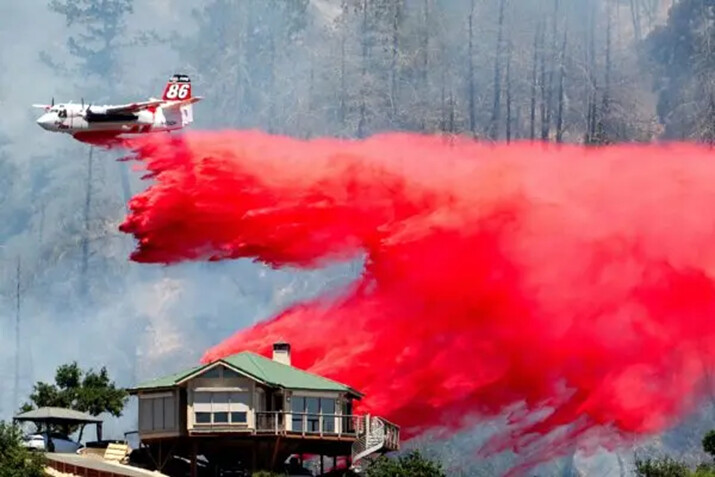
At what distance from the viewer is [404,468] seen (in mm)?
115000

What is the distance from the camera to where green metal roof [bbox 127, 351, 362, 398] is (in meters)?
114

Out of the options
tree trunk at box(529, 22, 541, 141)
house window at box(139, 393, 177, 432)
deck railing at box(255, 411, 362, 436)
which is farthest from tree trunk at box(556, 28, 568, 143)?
house window at box(139, 393, 177, 432)

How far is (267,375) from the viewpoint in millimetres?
115250

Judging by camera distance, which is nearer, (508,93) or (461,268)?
(461,268)

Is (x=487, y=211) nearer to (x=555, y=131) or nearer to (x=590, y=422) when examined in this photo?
(x=590, y=422)

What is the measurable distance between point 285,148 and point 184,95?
1196cm

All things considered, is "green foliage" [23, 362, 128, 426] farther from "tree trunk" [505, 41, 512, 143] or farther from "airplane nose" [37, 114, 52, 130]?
"tree trunk" [505, 41, 512, 143]

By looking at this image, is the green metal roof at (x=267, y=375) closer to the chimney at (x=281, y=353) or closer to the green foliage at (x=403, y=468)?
the chimney at (x=281, y=353)

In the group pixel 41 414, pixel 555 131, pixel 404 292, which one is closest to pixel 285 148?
pixel 404 292

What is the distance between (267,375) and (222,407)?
108 inches

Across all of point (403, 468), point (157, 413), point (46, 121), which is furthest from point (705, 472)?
point (46, 121)

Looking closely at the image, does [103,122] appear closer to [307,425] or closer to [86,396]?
[86,396]

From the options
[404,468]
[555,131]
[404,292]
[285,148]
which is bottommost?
[404,468]

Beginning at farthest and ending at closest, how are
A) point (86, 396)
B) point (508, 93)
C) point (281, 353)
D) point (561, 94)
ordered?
point (508, 93)
point (561, 94)
point (86, 396)
point (281, 353)
